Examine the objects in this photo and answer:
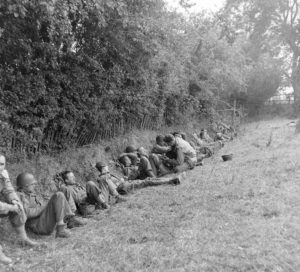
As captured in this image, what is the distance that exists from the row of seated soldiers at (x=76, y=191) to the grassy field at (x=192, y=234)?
251mm

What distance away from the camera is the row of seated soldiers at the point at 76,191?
15.6 feet

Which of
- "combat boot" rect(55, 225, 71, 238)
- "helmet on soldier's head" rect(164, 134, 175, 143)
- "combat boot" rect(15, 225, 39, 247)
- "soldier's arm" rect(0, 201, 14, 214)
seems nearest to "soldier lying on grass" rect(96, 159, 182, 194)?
"helmet on soldier's head" rect(164, 134, 175, 143)

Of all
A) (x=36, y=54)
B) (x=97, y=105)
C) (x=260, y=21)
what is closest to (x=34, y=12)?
(x=36, y=54)

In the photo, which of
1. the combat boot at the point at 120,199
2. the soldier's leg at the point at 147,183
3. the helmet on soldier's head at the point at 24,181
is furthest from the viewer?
the soldier's leg at the point at 147,183

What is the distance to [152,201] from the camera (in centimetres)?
651

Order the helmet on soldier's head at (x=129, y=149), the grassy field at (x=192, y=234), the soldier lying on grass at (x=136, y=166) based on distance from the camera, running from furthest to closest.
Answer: the helmet on soldier's head at (x=129, y=149) < the soldier lying on grass at (x=136, y=166) < the grassy field at (x=192, y=234)

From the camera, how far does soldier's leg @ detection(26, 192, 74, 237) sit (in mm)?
5082

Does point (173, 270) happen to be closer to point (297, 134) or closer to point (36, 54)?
point (36, 54)

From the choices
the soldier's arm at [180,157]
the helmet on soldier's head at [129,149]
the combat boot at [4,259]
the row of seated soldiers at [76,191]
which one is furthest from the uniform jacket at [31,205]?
the helmet on soldier's head at [129,149]

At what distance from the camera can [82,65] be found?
8.12m

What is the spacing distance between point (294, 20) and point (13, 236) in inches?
1324

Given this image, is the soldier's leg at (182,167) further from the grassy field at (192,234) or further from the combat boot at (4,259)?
the combat boot at (4,259)

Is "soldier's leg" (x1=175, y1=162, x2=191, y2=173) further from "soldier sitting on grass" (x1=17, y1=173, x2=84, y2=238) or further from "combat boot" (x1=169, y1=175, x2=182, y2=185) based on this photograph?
"soldier sitting on grass" (x1=17, y1=173, x2=84, y2=238)

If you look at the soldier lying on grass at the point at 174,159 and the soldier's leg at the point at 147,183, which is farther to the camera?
the soldier lying on grass at the point at 174,159
